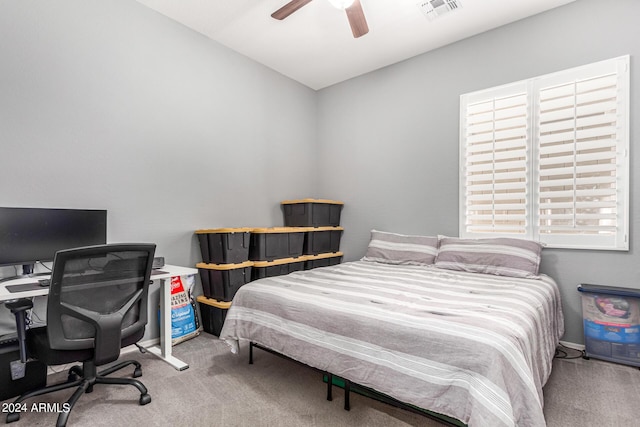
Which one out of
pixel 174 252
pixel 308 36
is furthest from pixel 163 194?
pixel 308 36

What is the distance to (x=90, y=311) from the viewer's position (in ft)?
5.61

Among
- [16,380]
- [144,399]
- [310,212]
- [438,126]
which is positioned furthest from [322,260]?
[16,380]

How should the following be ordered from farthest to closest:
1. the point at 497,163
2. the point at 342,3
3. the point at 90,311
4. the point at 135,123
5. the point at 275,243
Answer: the point at 275,243, the point at 497,163, the point at 135,123, the point at 342,3, the point at 90,311

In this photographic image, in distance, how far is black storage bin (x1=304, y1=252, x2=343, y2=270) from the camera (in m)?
3.80

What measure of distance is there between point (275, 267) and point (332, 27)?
2.45 m

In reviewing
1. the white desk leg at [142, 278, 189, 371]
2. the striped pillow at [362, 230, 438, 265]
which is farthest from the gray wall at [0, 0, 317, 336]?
the striped pillow at [362, 230, 438, 265]

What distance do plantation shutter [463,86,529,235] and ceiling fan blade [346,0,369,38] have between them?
145 cm

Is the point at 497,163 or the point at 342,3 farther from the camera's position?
the point at 497,163

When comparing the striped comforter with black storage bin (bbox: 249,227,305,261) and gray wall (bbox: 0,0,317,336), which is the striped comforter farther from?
gray wall (bbox: 0,0,317,336)

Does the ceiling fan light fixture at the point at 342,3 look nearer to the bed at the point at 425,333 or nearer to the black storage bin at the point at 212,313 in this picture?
the bed at the point at 425,333

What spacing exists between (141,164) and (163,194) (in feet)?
1.03

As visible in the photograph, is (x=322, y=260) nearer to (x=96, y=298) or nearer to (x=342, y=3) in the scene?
(x=96, y=298)

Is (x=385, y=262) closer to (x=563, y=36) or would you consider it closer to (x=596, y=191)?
(x=596, y=191)

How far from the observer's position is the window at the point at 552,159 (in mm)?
2527
